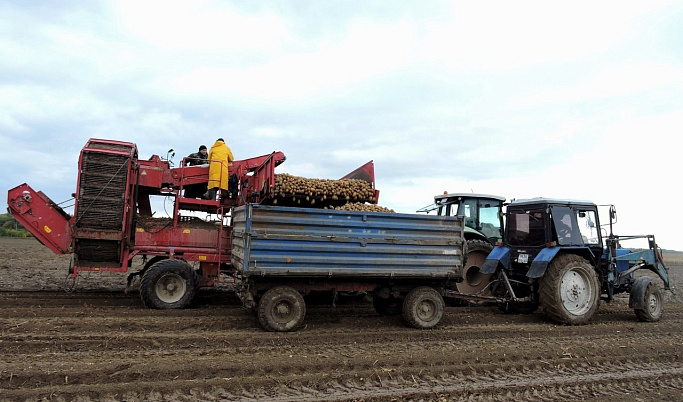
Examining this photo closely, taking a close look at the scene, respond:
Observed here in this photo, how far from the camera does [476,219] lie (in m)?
10.5

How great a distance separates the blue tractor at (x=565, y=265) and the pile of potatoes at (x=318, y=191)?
283 cm

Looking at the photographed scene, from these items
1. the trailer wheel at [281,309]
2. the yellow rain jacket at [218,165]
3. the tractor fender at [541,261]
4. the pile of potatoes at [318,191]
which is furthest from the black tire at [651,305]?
the yellow rain jacket at [218,165]

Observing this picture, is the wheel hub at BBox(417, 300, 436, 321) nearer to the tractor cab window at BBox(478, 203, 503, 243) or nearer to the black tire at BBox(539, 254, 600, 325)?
the black tire at BBox(539, 254, 600, 325)

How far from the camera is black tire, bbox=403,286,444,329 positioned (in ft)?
23.4

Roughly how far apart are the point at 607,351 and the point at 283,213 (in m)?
4.79

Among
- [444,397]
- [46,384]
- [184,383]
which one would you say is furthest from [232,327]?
[444,397]

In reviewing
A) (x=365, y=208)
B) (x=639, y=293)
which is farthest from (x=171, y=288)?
(x=639, y=293)

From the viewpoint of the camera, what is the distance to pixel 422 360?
17.9 ft

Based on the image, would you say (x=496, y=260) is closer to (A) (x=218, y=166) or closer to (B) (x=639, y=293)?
(B) (x=639, y=293)

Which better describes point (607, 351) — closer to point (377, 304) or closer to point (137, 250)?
point (377, 304)

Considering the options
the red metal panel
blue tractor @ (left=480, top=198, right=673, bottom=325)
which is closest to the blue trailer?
blue tractor @ (left=480, top=198, right=673, bottom=325)

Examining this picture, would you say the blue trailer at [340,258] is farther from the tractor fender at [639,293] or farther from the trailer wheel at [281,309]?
the tractor fender at [639,293]

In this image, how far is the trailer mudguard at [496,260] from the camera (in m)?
8.76

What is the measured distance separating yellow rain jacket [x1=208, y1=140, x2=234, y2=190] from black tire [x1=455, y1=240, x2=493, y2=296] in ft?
16.7
